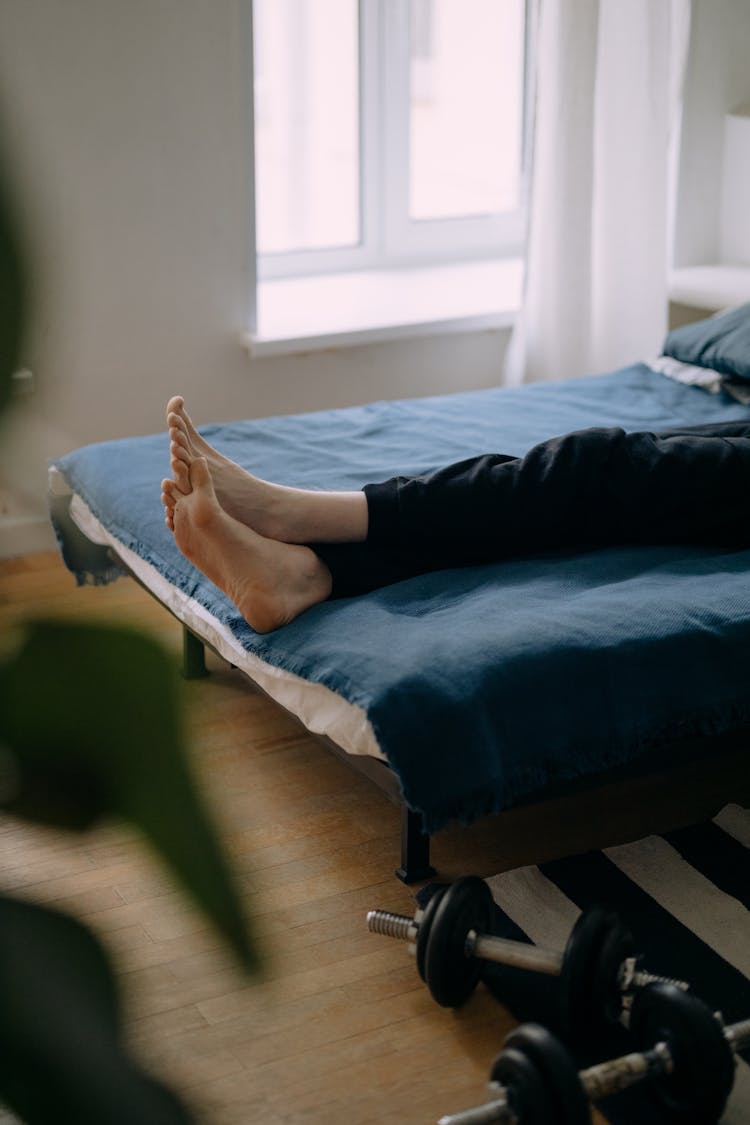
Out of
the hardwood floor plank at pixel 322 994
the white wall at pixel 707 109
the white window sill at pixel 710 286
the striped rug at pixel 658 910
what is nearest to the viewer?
→ the hardwood floor plank at pixel 322 994

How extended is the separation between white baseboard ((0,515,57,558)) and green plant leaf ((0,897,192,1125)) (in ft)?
9.33

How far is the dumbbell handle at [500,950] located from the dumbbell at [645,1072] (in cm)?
13

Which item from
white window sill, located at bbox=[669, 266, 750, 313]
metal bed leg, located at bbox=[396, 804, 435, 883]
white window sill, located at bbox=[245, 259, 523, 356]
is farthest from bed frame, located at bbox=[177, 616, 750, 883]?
Result: white window sill, located at bbox=[669, 266, 750, 313]

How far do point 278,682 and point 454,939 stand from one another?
0.45 meters

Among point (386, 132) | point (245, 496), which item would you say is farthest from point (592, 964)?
point (386, 132)

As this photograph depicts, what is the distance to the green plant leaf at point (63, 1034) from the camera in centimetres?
26

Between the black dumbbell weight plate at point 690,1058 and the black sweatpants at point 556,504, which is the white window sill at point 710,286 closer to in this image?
the black sweatpants at point 556,504

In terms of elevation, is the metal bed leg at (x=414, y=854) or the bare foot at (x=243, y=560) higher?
the bare foot at (x=243, y=560)

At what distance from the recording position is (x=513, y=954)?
147cm

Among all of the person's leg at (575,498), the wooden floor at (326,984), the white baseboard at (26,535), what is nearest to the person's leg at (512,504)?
the person's leg at (575,498)

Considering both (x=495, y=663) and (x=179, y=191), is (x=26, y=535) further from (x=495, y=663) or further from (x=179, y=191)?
(x=495, y=663)

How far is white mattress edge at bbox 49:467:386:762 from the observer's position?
1.60 m

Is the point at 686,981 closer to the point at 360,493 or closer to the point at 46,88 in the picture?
the point at 360,493

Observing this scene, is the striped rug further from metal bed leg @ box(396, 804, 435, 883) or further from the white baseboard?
the white baseboard
